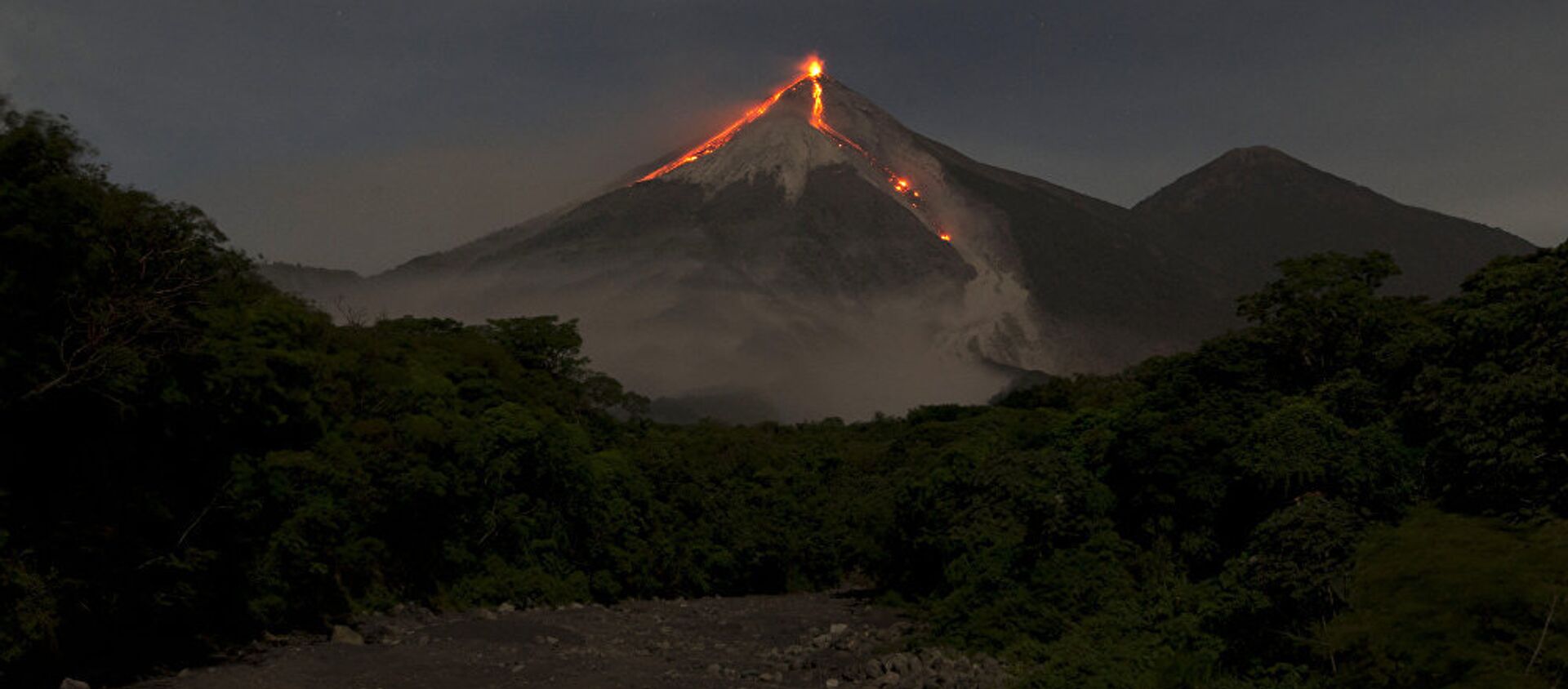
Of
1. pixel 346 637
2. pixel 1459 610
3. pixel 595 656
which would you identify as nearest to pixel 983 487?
pixel 595 656

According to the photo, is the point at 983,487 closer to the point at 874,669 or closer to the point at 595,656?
the point at 874,669

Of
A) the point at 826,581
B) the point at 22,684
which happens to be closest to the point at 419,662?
the point at 22,684

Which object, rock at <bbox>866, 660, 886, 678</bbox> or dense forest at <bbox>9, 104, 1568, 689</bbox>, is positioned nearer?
dense forest at <bbox>9, 104, 1568, 689</bbox>

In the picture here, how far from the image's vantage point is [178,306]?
22031 mm

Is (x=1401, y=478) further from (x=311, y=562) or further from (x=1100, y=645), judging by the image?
(x=311, y=562)

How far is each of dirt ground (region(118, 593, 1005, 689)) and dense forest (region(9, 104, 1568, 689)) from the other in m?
1.57

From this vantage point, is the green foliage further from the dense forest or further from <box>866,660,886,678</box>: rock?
<box>866,660,886,678</box>: rock

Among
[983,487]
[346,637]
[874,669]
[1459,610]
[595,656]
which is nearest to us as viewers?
[1459,610]

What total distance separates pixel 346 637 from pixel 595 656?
6.99m

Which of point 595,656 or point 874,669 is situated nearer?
point 874,669

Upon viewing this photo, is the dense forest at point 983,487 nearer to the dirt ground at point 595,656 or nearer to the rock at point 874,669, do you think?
the dirt ground at point 595,656

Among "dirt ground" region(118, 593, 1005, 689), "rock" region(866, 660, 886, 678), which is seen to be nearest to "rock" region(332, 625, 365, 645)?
"dirt ground" region(118, 593, 1005, 689)

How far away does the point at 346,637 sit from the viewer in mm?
29172

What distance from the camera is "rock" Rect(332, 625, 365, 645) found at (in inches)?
1134
